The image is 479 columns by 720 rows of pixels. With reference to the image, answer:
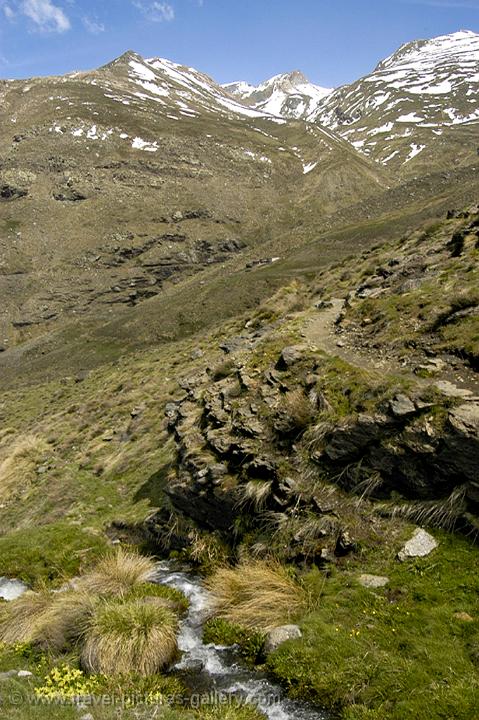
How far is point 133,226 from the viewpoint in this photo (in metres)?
87.4

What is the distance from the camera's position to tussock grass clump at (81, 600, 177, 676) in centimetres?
696

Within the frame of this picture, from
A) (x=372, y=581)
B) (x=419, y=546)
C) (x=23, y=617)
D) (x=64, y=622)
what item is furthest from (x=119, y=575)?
(x=419, y=546)

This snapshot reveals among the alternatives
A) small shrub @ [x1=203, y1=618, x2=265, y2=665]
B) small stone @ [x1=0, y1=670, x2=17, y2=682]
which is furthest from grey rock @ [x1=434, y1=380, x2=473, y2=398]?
small stone @ [x1=0, y1=670, x2=17, y2=682]

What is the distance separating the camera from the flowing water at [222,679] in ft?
20.1

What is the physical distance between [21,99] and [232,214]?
2766 inches

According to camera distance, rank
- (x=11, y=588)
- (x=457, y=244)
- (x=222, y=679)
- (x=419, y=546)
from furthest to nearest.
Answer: (x=457, y=244) < (x=11, y=588) < (x=419, y=546) < (x=222, y=679)

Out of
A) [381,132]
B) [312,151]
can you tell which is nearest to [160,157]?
[312,151]

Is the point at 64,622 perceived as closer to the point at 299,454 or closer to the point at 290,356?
the point at 299,454

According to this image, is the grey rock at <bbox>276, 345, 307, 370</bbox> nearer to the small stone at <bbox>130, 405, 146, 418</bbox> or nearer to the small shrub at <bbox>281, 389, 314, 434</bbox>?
the small shrub at <bbox>281, 389, 314, 434</bbox>

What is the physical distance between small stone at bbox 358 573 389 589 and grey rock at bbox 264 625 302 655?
1.24 m

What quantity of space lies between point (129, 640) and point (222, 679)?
4.81ft

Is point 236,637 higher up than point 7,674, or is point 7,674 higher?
point 7,674

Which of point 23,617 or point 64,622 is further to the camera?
point 23,617

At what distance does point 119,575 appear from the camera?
959 centimetres
